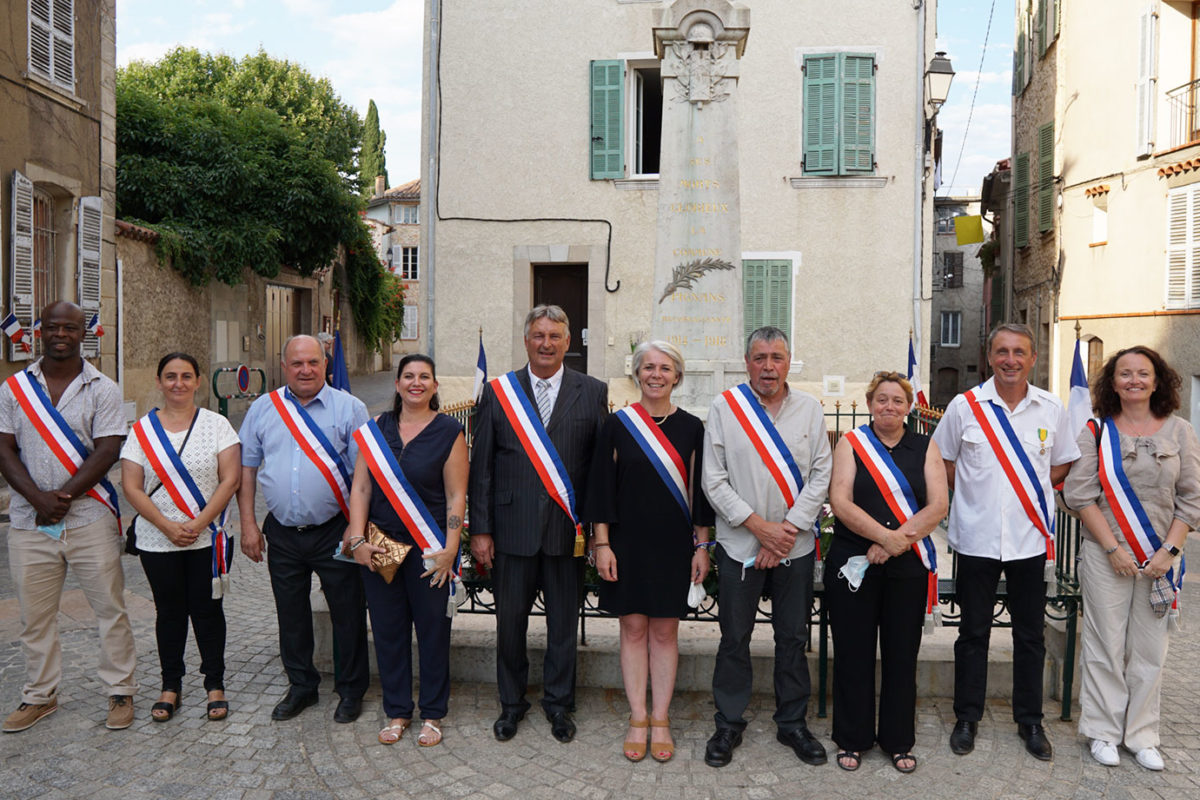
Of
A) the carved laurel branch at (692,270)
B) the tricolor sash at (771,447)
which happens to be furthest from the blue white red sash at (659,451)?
the carved laurel branch at (692,270)

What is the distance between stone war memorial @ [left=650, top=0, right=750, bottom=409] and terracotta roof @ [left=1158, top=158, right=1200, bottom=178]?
9727mm

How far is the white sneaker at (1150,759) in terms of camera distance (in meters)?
3.67

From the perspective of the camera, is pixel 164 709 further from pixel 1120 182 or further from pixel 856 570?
pixel 1120 182

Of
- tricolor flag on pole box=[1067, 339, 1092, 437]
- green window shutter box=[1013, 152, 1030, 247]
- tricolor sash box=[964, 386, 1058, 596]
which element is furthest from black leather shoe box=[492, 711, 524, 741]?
green window shutter box=[1013, 152, 1030, 247]

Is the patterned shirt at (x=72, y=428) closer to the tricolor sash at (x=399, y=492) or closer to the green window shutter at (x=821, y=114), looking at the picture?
the tricolor sash at (x=399, y=492)

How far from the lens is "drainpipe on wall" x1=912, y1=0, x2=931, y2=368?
1304 centimetres

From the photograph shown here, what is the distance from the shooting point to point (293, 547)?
4.06m

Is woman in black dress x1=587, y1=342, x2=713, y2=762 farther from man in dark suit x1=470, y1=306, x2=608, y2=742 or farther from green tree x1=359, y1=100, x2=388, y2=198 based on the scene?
green tree x1=359, y1=100, x2=388, y2=198

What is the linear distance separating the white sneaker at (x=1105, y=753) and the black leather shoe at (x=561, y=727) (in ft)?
7.19

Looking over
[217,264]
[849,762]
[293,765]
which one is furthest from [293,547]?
[217,264]

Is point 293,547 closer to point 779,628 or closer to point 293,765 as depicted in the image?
point 293,765

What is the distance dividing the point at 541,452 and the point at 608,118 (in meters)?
10.6

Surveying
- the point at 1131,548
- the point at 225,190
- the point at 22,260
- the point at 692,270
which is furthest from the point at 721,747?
the point at 225,190

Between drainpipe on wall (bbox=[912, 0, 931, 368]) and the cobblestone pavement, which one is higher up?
drainpipe on wall (bbox=[912, 0, 931, 368])
